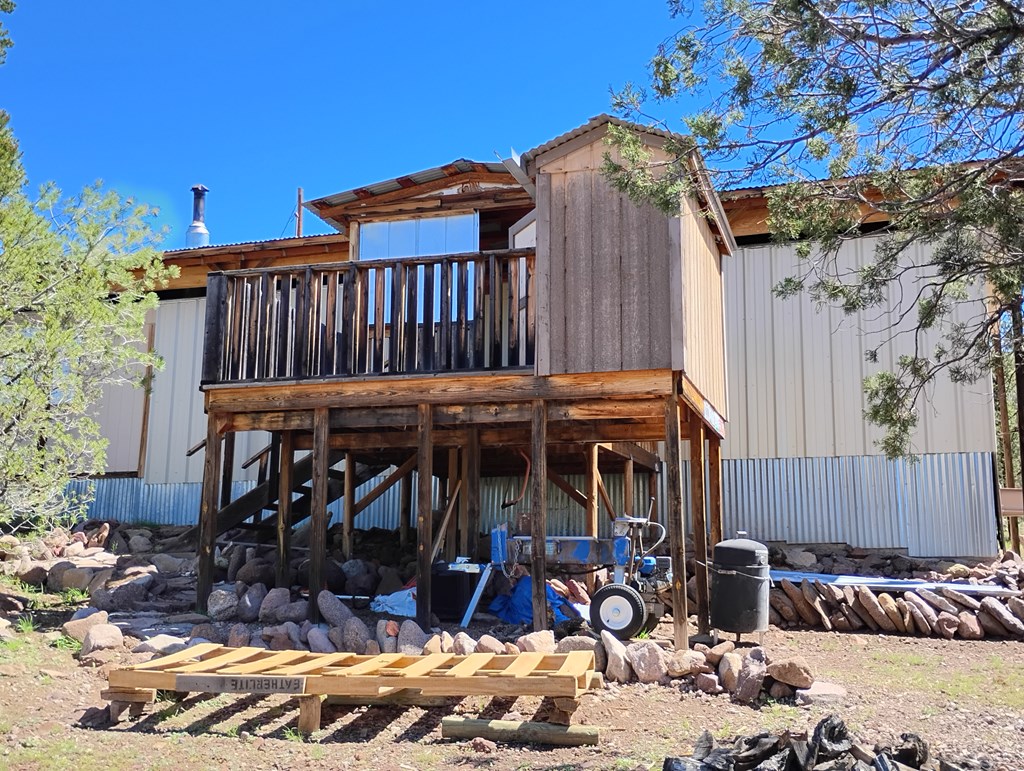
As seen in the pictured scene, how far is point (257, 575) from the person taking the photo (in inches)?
473

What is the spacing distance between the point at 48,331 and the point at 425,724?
5129 millimetres

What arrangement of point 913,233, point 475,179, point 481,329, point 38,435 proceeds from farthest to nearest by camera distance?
point 475,179
point 481,329
point 38,435
point 913,233

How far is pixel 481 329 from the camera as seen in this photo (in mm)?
10586

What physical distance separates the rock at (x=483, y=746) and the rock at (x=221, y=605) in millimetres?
4807

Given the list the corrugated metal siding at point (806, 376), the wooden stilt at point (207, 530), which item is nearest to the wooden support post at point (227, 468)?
the wooden stilt at point (207, 530)

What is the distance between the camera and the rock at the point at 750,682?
7523 millimetres

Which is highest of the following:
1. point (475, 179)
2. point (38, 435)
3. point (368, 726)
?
point (475, 179)

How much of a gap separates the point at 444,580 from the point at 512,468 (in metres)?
4.76

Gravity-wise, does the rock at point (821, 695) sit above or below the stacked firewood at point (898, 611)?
below

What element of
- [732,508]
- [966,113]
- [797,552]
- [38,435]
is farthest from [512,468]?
[966,113]

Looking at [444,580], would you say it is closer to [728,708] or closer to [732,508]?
[728,708]

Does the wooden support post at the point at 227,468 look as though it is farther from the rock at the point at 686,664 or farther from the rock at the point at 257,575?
the rock at the point at 686,664

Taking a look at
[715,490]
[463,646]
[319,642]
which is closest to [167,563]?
[319,642]

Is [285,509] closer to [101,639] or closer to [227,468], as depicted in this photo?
[227,468]
